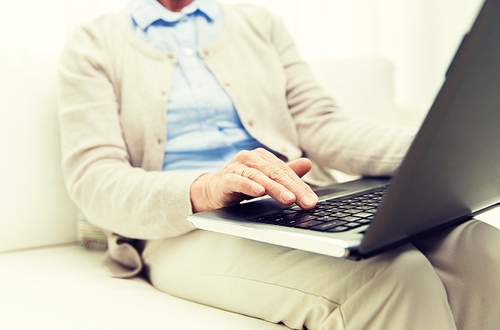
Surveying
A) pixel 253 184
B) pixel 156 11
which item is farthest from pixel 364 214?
pixel 156 11

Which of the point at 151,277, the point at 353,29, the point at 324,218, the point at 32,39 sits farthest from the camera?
the point at 353,29

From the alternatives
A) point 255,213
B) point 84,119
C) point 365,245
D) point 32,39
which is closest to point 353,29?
point 32,39

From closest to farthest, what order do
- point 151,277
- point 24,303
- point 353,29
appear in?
point 24,303 < point 151,277 < point 353,29

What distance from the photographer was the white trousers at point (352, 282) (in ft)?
1.44

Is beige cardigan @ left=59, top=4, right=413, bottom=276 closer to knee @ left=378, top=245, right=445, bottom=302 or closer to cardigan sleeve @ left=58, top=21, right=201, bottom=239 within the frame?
cardigan sleeve @ left=58, top=21, right=201, bottom=239

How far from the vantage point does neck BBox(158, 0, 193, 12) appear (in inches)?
38.5

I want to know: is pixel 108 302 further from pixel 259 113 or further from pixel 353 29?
pixel 353 29

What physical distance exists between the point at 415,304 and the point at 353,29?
1.76m

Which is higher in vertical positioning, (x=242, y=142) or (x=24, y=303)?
(x=242, y=142)

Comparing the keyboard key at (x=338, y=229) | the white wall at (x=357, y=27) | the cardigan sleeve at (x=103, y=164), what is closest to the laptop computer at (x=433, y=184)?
the keyboard key at (x=338, y=229)

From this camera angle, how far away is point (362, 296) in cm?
46

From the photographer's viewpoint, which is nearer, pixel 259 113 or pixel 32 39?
pixel 259 113

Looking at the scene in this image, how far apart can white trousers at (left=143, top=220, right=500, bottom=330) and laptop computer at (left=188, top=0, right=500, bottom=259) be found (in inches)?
2.3

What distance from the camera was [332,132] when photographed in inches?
35.8
